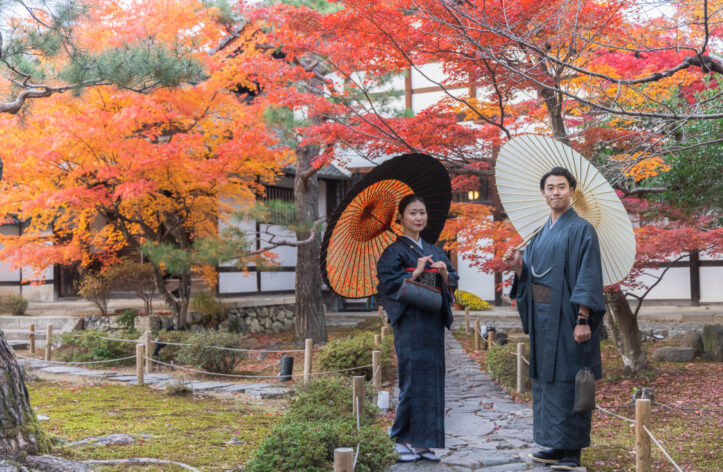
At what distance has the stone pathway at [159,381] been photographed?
8578mm

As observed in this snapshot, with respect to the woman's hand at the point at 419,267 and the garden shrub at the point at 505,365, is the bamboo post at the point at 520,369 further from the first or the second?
the woman's hand at the point at 419,267

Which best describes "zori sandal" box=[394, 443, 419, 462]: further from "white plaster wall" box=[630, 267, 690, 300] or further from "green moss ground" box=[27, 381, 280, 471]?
Answer: "white plaster wall" box=[630, 267, 690, 300]

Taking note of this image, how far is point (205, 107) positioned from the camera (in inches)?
466

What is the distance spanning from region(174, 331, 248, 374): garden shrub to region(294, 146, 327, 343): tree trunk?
10.4ft

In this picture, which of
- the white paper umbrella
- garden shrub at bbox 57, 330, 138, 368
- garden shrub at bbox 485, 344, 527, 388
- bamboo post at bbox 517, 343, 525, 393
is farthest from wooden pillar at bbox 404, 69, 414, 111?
the white paper umbrella

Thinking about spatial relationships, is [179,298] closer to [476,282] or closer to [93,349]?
[93,349]

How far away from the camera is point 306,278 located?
44.1 feet

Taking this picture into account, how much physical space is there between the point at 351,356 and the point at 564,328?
4.84 m

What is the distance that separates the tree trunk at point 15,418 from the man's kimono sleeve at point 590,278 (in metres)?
3.68

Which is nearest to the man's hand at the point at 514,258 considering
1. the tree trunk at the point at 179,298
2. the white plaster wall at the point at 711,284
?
the tree trunk at the point at 179,298

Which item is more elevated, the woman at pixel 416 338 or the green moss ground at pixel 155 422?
the woman at pixel 416 338

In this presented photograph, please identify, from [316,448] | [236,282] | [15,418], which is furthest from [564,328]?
[236,282]

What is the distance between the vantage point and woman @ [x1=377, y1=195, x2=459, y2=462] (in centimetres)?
434

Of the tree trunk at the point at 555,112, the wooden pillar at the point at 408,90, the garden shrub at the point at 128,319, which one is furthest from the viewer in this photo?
the wooden pillar at the point at 408,90
